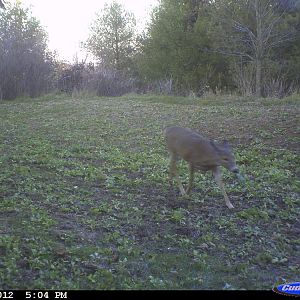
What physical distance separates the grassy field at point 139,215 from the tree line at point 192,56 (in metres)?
11.0

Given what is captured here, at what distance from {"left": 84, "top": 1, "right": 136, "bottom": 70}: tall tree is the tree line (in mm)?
6510

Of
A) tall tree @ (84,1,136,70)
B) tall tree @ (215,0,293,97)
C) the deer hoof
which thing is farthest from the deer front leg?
tall tree @ (84,1,136,70)

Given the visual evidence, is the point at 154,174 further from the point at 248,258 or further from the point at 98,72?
the point at 98,72

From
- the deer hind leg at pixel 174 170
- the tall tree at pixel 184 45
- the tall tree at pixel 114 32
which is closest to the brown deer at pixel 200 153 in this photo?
the deer hind leg at pixel 174 170

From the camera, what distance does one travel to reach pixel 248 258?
4645 mm

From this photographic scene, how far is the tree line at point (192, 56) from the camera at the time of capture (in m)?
21.2

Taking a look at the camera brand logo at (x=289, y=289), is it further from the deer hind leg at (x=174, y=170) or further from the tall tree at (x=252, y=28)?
the tall tree at (x=252, y=28)

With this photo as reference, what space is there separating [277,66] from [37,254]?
74.0ft

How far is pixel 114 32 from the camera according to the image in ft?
131

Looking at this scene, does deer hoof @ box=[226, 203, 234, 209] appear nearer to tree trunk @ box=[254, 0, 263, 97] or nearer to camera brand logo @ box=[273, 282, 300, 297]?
camera brand logo @ box=[273, 282, 300, 297]

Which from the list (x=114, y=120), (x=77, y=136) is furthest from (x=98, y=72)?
(x=77, y=136)

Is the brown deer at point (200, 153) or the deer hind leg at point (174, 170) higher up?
the brown deer at point (200, 153)

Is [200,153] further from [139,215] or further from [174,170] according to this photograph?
[139,215]

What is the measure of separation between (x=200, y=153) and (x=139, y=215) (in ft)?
3.77
